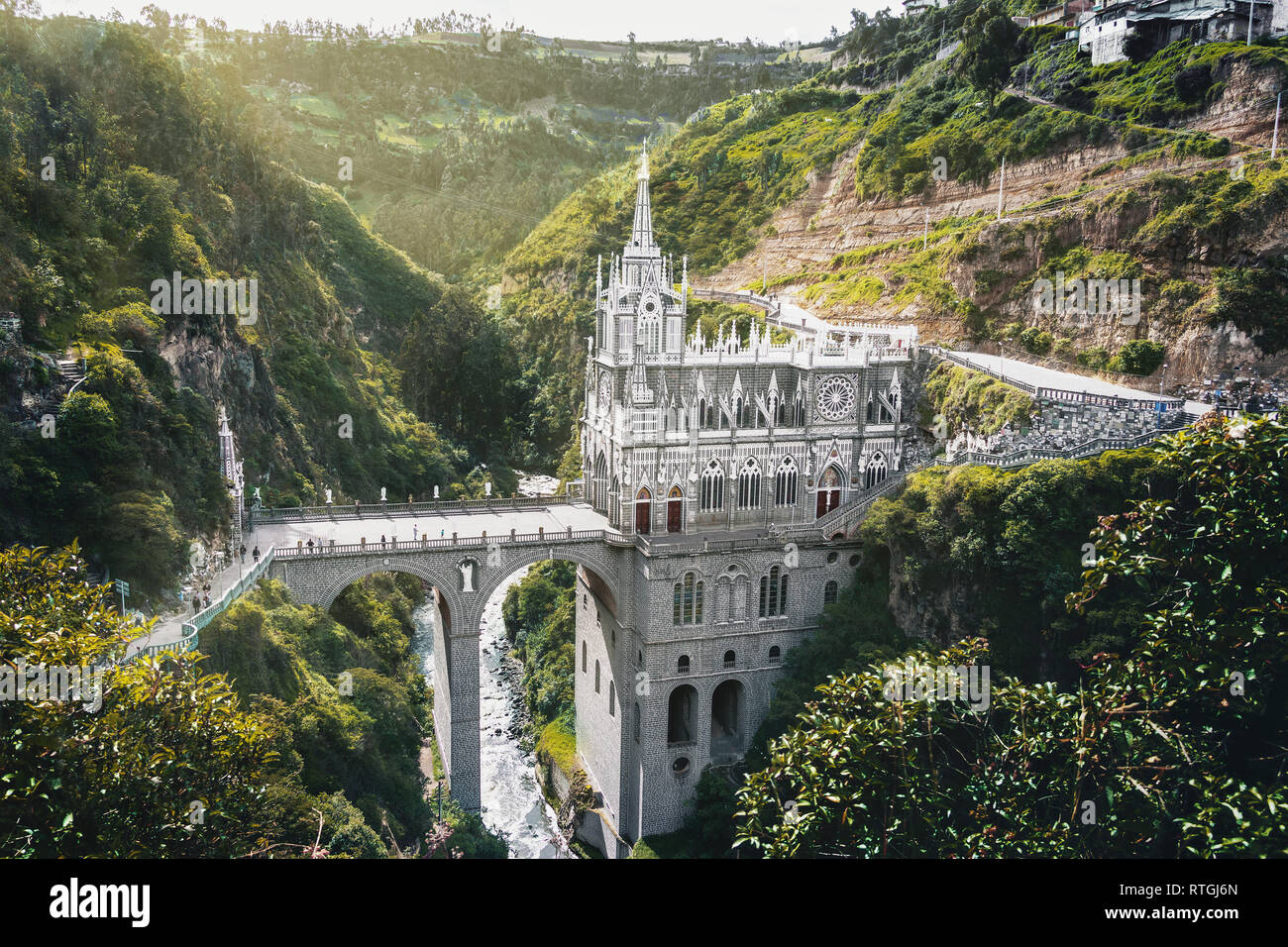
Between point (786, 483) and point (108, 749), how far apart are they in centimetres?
3511

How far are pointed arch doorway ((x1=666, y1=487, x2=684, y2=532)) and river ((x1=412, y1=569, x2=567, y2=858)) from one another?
18.5 metres

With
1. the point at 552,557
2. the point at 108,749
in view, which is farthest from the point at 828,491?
the point at 108,749

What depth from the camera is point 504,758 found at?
6412 cm

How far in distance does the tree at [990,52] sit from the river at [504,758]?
52.6 meters

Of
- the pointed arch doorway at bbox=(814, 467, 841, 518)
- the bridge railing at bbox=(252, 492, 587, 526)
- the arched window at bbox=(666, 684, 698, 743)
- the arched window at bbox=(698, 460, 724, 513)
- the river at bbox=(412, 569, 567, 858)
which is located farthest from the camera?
the river at bbox=(412, 569, 567, 858)

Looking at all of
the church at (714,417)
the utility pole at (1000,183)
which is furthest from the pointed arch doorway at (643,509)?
the utility pole at (1000,183)

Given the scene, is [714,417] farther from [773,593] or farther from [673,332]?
[773,593]

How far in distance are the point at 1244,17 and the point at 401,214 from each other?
10009 cm

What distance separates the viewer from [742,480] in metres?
54.3

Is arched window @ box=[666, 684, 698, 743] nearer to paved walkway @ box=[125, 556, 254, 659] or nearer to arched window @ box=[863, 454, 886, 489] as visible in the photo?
arched window @ box=[863, 454, 886, 489]

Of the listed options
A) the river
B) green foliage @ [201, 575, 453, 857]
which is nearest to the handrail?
green foliage @ [201, 575, 453, 857]

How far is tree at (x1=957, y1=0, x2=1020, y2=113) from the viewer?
80.0 meters

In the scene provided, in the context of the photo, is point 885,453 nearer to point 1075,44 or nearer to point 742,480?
point 742,480
